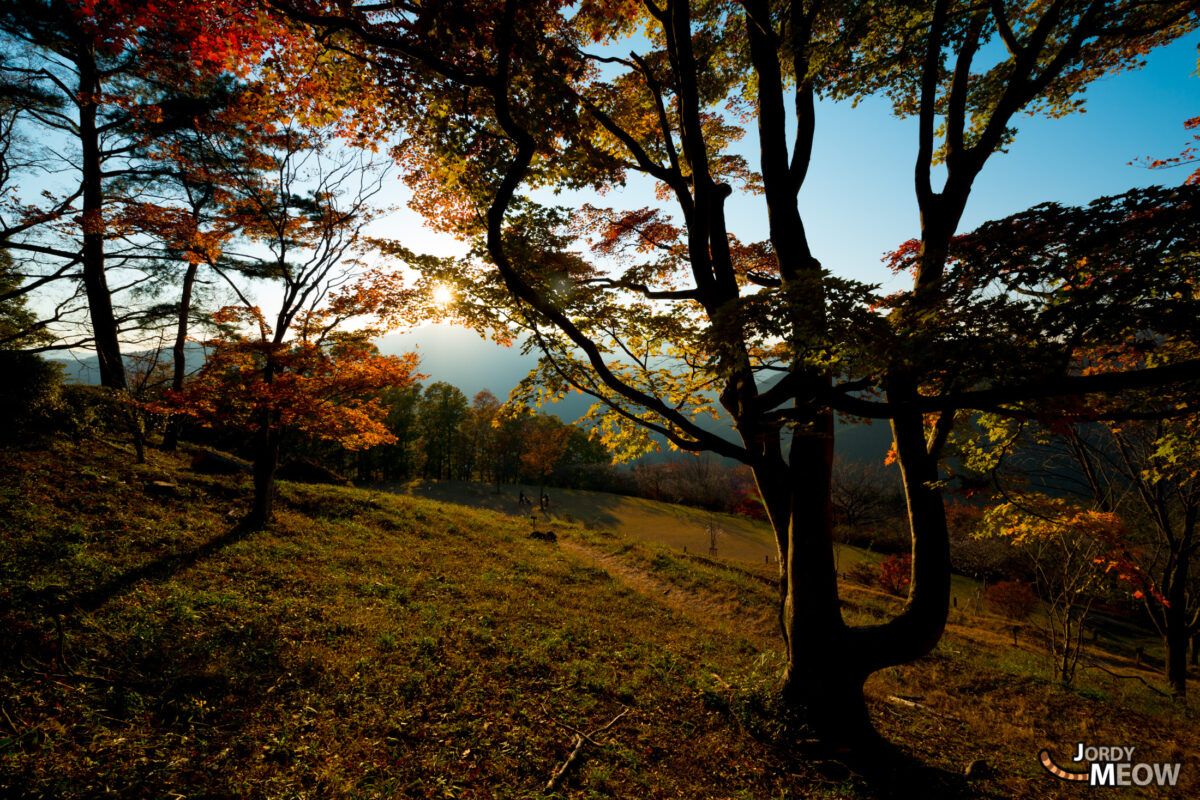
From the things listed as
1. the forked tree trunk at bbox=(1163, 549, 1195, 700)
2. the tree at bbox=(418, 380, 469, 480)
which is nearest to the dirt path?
the forked tree trunk at bbox=(1163, 549, 1195, 700)

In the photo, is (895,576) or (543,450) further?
(543,450)

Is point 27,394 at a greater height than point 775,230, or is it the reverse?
point 775,230

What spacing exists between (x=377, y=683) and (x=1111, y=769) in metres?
10.1

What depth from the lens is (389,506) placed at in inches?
562

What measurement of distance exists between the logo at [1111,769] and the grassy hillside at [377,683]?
257 millimetres

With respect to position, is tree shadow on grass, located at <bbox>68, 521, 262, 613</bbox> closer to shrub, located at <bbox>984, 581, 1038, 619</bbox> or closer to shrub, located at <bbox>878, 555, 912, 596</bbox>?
shrub, located at <bbox>878, 555, 912, 596</bbox>

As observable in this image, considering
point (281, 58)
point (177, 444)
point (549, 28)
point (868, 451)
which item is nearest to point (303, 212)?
point (281, 58)

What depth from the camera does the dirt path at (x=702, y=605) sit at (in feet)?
33.4

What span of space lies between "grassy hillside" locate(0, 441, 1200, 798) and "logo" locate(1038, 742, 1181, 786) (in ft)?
0.84

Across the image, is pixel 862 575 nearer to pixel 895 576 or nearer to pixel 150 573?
pixel 895 576

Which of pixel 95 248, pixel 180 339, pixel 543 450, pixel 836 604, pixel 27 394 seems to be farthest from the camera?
pixel 543 450

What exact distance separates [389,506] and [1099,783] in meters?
16.7

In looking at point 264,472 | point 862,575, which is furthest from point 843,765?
point 862,575

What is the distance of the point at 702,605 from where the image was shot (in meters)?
11.8
